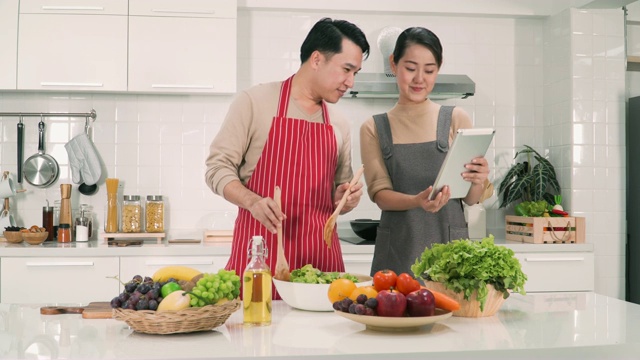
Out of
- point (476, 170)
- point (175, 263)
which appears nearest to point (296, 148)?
point (476, 170)

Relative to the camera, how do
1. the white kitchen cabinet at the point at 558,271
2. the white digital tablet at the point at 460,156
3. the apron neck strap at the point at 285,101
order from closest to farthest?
the white digital tablet at the point at 460,156 < the apron neck strap at the point at 285,101 < the white kitchen cabinet at the point at 558,271

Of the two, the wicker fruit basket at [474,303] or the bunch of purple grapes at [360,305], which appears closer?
the bunch of purple grapes at [360,305]

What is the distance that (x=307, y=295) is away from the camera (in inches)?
78.4

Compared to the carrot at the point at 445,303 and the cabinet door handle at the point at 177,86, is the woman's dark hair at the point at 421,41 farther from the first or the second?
the cabinet door handle at the point at 177,86

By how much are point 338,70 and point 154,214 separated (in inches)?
83.3

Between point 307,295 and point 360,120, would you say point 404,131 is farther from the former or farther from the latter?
point 360,120

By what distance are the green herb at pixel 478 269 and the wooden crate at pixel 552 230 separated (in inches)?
85.2

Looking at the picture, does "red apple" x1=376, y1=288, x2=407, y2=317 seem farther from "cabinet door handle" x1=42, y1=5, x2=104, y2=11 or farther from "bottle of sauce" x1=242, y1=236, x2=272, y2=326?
"cabinet door handle" x1=42, y1=5, x2=104, y2=11

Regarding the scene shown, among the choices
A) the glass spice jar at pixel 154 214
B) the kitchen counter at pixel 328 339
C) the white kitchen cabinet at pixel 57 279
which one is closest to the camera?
the kitchen counter at pixel 328 339

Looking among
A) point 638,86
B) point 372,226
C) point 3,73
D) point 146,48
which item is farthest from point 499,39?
point 3,73

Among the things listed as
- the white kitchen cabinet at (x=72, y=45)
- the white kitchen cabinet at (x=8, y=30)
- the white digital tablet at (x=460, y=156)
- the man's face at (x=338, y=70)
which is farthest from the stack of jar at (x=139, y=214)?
the white digital tablet at (x=460, y=156)

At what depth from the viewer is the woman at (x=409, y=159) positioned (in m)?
2.62

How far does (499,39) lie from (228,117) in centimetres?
276

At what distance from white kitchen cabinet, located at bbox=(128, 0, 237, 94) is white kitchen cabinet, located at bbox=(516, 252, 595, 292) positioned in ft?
6.53
